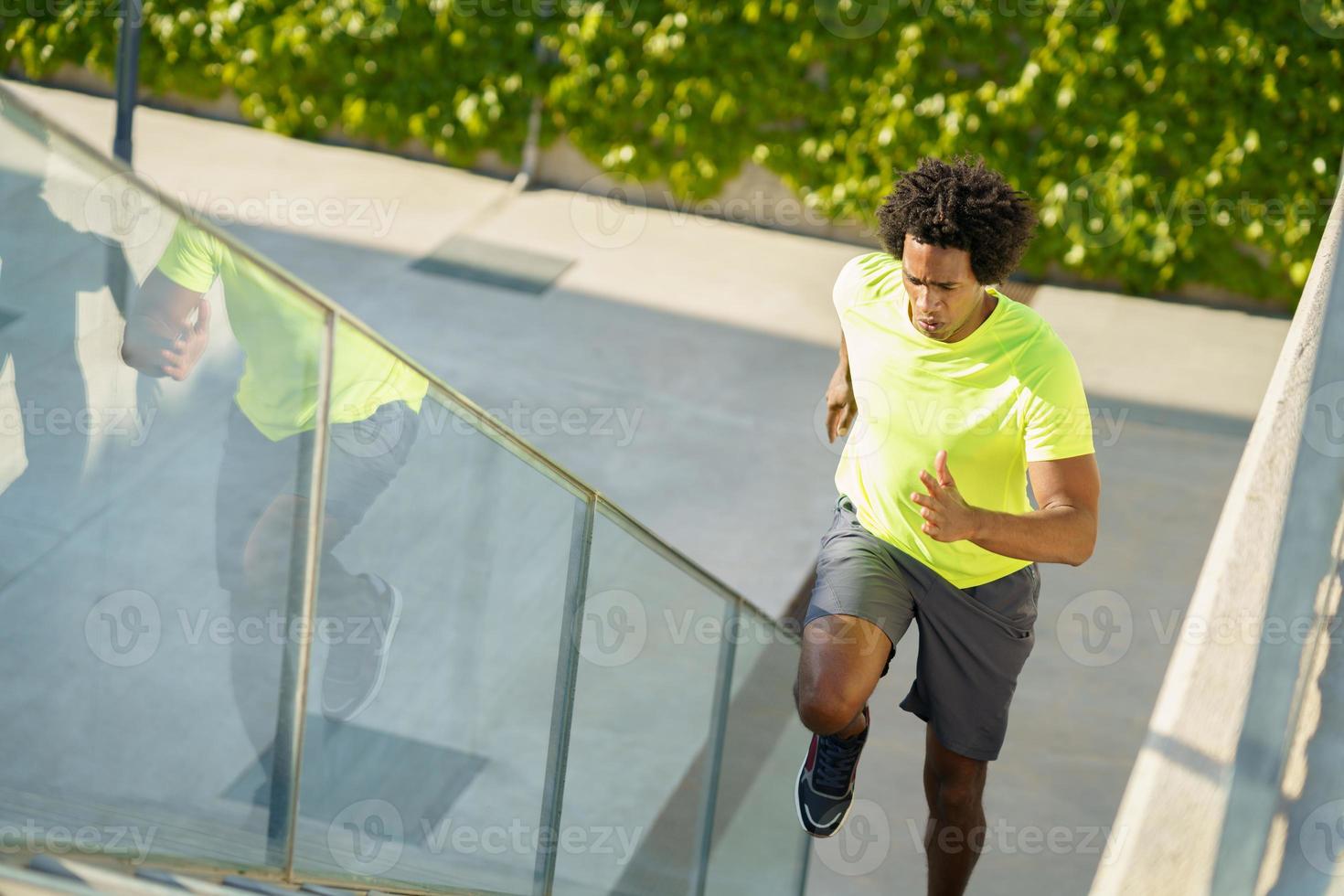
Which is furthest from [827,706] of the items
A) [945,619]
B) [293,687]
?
[293,687]

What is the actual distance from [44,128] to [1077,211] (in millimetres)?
7558

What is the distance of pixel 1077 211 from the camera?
866 centimetres

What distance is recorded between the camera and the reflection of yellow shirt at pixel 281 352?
205 cm

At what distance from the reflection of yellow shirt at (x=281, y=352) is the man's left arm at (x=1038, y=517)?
1.05 m

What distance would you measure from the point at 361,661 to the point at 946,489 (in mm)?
1202

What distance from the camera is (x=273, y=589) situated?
2627 mm

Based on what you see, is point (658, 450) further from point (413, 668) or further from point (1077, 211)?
point (413, 668)

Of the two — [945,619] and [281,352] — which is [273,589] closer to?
[281,352]

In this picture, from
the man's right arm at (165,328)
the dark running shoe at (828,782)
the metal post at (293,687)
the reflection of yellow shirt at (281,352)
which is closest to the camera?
the reflection of yellow shirt at (281,352)

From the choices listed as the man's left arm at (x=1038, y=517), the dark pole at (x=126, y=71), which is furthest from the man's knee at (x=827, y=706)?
the dark pole at (x=126, y=71)

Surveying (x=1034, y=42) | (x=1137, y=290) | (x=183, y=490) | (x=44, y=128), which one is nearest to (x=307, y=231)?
(x=1034, y=42)

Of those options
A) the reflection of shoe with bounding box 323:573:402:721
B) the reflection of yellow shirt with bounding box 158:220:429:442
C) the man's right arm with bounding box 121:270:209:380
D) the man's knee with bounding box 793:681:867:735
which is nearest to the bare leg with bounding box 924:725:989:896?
the man's knee with bounding box 793:681:867:735

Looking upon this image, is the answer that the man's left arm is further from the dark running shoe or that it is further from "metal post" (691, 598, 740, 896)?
"metal post" (691, 598, 740, 896)

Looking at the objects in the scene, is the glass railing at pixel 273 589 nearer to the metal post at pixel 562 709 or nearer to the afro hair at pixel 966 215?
the metal post at pixel 562 709
